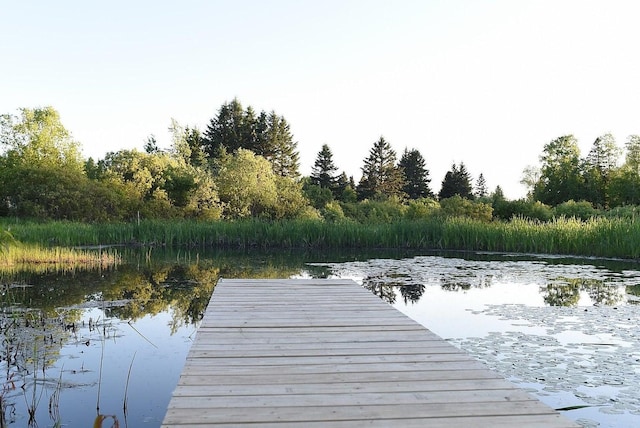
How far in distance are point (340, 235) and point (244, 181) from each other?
949 centimetres

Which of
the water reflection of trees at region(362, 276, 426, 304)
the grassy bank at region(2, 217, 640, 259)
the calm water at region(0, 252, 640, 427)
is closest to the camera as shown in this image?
the calm water at region(0, 252, 640, 427)

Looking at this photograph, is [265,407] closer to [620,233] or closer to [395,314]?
[395,314]

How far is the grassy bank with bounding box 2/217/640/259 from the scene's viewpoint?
11.7 meters

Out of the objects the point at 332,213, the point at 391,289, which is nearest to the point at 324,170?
the point at 332,213

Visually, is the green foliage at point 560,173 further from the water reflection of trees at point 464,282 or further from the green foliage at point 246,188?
the water reflection of trees at point 464,282

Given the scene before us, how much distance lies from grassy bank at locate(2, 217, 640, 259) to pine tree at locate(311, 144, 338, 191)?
25.0 metres

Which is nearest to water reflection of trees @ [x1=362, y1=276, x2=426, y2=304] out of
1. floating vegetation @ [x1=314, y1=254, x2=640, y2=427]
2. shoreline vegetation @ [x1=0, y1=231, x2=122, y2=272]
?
floating vegetation @ [x1=314, y1=254, x2=640, y2=427]

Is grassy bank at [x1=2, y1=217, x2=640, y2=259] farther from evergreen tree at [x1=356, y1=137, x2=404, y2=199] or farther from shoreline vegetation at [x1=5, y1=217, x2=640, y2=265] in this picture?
evergreen tree at [x1=356, y1=137, x2=404, y2=199]

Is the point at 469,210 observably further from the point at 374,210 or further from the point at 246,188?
the point at 246,188

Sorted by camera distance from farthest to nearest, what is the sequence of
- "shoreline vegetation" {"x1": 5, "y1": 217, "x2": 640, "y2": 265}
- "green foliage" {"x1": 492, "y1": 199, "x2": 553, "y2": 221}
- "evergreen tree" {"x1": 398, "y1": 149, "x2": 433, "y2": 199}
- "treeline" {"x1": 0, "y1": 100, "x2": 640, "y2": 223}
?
"evergreen tree" {"x1": 398, "y1": 149, "x2": 433, "y2": 199} < "green foliage" {"x1": 492, "y1": 199, "x2": 553, "y2": 221} < "treeline" {"x1": 0, "y1": 100, "x2": 640, "y2": 223} < "shoreline vegetation" {"x1": 5, "y1": 217, "x2": 640, "y2": 265}

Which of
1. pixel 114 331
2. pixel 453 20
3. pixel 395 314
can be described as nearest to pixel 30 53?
pixel 453 20

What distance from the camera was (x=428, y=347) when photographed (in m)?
2.84

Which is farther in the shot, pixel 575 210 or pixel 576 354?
pixel 575 210

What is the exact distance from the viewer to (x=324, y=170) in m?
39.5
